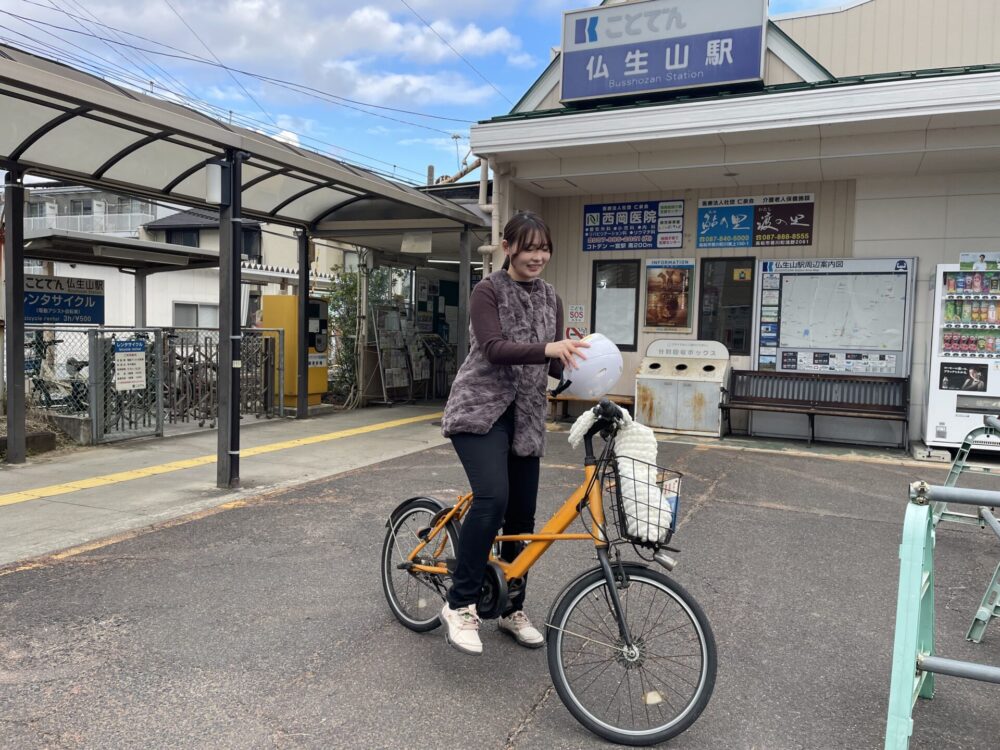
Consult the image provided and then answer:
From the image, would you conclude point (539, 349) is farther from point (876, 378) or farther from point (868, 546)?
point (876, 378)

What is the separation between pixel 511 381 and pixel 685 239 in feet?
24.8

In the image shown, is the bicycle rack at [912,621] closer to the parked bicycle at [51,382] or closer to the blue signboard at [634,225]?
the blue signboard at [634,225]

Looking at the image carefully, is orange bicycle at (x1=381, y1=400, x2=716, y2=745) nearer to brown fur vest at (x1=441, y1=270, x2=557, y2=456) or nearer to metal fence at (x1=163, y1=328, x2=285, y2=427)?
brown fur vest at (x1=441, y1=270, x2=557, y2=456)

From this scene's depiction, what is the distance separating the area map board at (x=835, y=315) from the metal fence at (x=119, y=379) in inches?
282

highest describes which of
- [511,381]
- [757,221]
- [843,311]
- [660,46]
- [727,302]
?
[660,46]

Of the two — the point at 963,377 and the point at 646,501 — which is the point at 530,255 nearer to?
the point at 646,501

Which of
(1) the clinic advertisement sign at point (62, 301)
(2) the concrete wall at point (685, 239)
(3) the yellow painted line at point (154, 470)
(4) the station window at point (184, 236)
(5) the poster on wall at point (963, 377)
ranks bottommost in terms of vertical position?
(3) the yellow painted line at point (154, 470)

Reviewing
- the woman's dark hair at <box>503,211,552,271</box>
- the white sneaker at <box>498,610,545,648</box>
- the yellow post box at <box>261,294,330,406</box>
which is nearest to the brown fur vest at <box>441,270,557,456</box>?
the woman's dark hair at <box>503,211,552,271</box>

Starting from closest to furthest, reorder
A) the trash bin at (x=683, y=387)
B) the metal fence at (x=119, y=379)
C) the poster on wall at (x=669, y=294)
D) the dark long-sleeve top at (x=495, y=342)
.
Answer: the dark long-sleeve top at (x=495, y=342), the metal fence at (x=119, y=379), the trash bin at (x=683, y=387), the poster on wall at (x=669, y=294)

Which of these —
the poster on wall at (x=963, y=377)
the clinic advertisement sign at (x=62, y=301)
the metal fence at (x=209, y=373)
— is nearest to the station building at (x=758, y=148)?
the poster on wall at (x=963, y=377)

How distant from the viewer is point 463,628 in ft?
9.32

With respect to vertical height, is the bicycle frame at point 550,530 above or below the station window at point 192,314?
below

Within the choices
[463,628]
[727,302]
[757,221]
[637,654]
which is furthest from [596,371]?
[757,221]

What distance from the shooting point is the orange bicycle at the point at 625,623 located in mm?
2447
